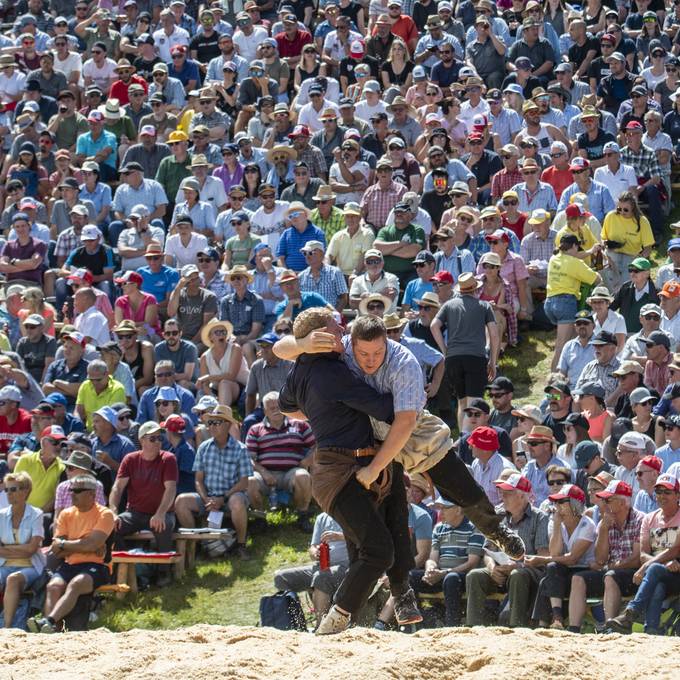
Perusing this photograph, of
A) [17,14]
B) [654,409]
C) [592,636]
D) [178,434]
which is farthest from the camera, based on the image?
[17,14]

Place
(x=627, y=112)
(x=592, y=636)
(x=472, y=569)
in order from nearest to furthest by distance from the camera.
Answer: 1. (x=592, y=636)
2. (x=472, y=569)
3. (x=627, y=112)

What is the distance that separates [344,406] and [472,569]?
4.24 metres

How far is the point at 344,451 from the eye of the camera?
7727 millimetres

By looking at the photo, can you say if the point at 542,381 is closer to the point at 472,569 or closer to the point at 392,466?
the point at 472,569

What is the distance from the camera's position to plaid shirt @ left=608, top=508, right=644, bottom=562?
11.1 metres

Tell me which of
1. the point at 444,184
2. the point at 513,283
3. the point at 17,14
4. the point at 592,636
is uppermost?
the point at 17,14

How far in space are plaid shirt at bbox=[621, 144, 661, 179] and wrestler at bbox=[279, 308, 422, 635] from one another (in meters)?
9.94

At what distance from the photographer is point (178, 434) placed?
13617 millimetres

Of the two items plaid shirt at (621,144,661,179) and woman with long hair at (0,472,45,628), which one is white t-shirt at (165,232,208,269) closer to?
woman with long hair at (0,472,45,628)

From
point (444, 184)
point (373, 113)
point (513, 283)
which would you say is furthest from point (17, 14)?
point (513, 283)

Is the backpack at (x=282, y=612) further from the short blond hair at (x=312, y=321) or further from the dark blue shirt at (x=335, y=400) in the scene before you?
the short blond hair at (x=312, y=321)

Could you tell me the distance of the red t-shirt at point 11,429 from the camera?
14086mm

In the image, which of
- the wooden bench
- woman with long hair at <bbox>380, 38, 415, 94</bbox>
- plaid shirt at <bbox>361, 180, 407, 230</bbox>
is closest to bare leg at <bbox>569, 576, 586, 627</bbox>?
the wooden bench

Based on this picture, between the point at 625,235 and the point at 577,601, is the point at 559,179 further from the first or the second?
the point at 577,601
